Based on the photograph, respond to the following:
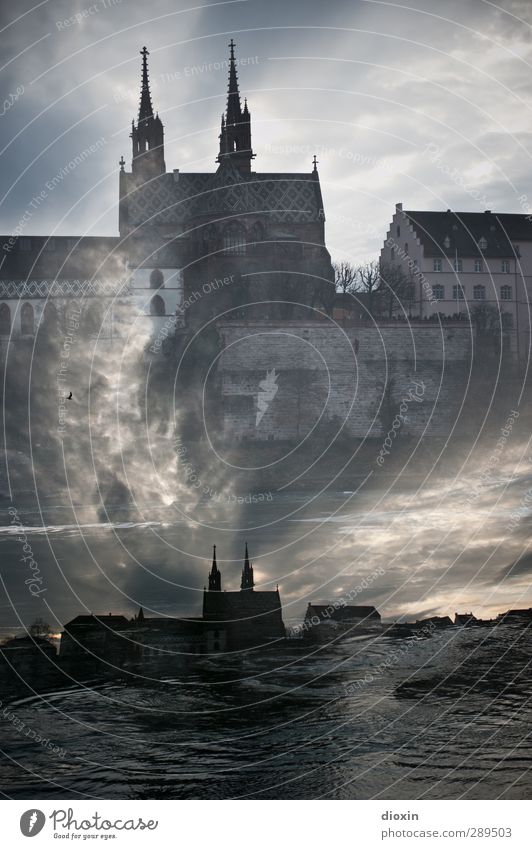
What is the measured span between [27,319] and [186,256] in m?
7.21

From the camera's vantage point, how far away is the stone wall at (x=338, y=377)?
31.1 m

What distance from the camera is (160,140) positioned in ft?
153

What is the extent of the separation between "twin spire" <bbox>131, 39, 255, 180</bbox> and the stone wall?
414 inches

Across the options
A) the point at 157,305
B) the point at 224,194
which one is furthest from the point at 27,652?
the point at 224,194

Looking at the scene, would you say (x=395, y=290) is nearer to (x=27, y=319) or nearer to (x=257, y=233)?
(x=257, y=233)

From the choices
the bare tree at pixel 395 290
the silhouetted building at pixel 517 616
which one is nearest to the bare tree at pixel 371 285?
the bare tree at pixel 395 290

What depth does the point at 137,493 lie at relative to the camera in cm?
2308

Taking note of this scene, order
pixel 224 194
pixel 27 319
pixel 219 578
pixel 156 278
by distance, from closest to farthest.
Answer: pixel 219 578 → pixel 224 194 → pixel 156 278 → pixel 27 319

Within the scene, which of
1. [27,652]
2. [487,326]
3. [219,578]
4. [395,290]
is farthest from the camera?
[395,290]

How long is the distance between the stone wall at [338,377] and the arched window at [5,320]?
37.5 feet

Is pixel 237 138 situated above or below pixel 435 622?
above

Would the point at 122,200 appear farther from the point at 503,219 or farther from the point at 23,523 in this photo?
the point at 23,523

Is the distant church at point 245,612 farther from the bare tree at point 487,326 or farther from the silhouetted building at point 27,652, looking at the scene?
the bare tree at point 487,326
